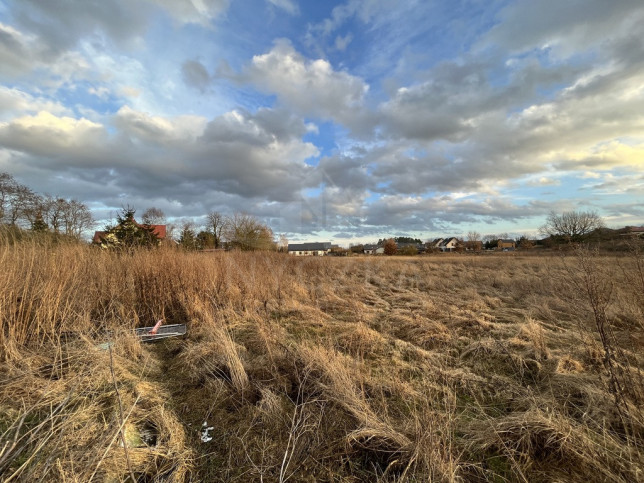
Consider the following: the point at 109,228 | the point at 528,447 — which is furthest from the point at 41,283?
the point at 109,228

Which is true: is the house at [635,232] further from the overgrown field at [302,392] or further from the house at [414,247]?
the house at [414,247]

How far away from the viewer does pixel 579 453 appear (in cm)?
199

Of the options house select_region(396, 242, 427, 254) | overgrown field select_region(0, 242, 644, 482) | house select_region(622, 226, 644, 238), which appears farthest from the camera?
house select_region(396, 242, 427, 254)

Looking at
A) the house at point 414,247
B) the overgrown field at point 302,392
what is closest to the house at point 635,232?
the overgrown field at point 302,392

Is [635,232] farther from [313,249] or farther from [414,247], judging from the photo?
[313,249]

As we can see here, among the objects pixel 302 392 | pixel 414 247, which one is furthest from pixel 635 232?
pixel 414 247

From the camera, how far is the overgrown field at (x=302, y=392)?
1.94 m

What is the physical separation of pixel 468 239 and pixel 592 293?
62.7 meters

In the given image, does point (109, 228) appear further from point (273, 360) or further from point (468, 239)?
point (468, 239)

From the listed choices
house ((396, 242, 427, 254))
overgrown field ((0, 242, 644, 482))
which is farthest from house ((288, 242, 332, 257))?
overgrown field ((0, 242, 644, 482))

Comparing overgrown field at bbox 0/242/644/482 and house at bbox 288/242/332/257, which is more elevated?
house at bbox 288/242/332/257

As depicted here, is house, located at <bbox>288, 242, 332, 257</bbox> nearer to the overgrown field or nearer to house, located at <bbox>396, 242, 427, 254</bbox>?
house, located at <bbox>396, 242, 427, 254</bbox>

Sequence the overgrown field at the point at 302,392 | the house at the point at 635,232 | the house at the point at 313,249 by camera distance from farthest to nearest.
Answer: the house at the point at 313,249 < the house at the point at 635,232 < the overgrown field at the point at 302,392

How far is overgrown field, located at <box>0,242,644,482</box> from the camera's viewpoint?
1.94 meters
